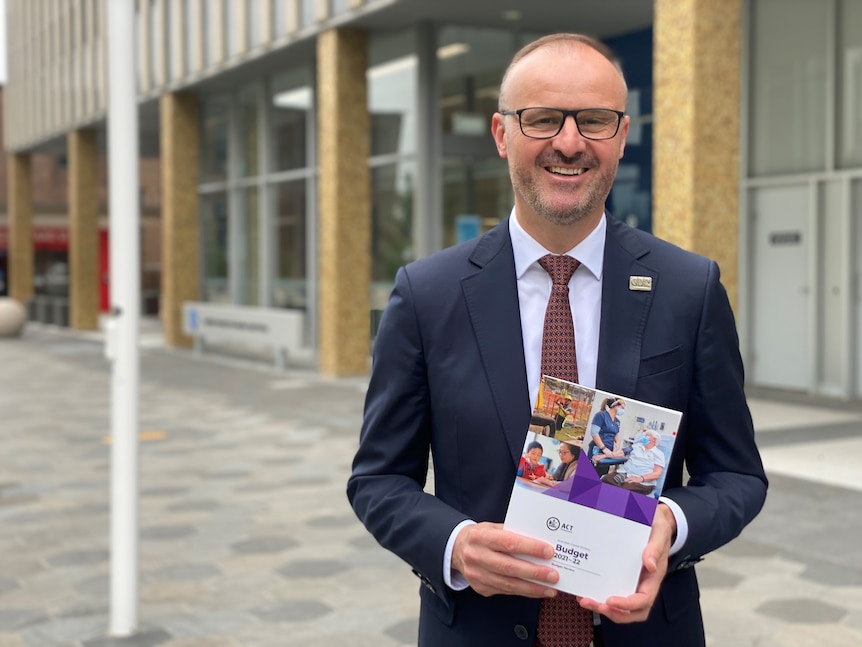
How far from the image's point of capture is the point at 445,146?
1591 cm

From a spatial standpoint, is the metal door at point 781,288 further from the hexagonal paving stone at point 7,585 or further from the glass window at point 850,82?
the hexagonal paving stone at point 7,585

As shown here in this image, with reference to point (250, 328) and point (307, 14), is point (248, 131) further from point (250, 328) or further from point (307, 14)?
point (307, 14)

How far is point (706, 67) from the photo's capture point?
9664mm

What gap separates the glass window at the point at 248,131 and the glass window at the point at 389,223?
480 centimetres

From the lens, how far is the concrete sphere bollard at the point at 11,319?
2533cm

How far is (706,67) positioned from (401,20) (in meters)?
6.55

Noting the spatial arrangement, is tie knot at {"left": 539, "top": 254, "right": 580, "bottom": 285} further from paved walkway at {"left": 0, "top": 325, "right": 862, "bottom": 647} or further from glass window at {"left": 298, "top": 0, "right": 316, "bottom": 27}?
glass window at {"left": 298, "top": 0, "right": 316, "bottom": 27}

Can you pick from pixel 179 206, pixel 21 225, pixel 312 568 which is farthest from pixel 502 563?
pixel 21 225

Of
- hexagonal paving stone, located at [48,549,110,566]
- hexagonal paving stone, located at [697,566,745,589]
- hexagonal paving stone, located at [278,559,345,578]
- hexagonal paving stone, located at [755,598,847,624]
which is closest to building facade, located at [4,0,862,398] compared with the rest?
hexagonal paving stone, located at [278,559,345,578]

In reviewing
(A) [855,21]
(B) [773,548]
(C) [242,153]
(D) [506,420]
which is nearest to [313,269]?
(C) [242,153]

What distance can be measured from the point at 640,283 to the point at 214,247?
21.3m

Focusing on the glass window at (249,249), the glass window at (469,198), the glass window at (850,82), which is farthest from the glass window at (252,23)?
the glass window at (850,82)

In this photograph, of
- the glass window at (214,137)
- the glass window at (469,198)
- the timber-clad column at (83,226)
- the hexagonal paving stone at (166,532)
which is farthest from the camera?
the timber-clad column at (83,226)

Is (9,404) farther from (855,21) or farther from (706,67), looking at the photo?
(855,21)
